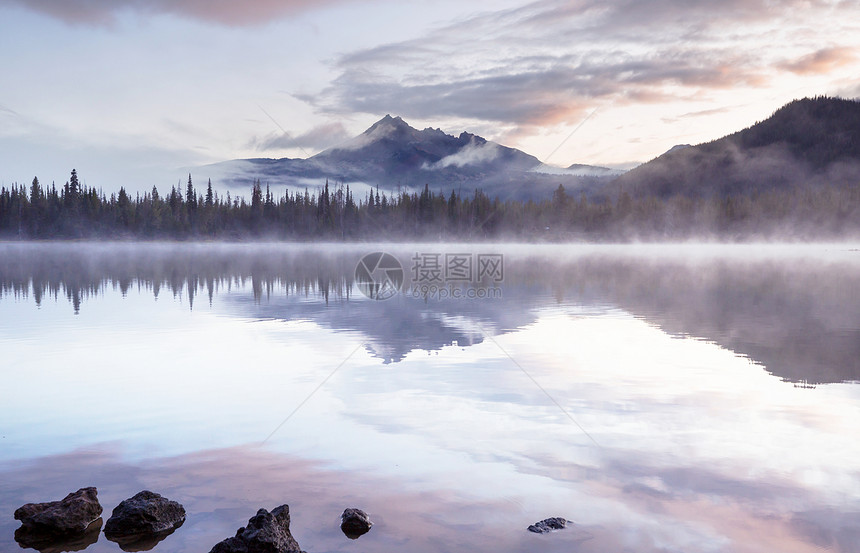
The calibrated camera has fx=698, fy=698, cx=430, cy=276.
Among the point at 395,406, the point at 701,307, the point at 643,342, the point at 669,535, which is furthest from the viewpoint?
the point at 701,307

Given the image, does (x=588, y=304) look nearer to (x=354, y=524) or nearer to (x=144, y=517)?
(x=354, y=524)

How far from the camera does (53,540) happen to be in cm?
841

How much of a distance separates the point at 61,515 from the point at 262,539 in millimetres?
2741

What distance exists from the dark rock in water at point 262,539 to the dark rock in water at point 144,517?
3.63 ft

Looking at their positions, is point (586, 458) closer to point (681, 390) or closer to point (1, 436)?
point (681, 390)

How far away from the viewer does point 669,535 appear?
8523mm

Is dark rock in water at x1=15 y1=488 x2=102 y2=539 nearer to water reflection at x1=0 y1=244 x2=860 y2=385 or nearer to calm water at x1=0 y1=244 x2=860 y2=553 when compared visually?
calm water at x1=0 y1=244 x2=860 y2=553

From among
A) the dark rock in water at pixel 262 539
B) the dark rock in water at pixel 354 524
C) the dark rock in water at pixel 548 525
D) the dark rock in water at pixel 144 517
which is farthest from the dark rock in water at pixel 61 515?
the dark rock in water at pixel 548 525

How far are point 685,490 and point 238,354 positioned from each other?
1460 centimetres

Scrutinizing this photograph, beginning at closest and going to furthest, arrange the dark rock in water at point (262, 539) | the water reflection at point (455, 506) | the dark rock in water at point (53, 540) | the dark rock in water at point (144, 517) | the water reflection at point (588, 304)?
the dark rock in water at point (262, 539) < the dark rock in water at point (53, 540) < the water reflection at point (455, 506) < the dark rock in water at point (144, 517) < the water reflection at point (588, 304)

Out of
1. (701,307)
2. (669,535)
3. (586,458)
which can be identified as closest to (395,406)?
(586,458)

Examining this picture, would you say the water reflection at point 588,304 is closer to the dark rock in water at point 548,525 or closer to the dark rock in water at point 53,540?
the dark rock in water at point 548,525

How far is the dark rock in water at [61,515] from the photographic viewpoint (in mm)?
8469

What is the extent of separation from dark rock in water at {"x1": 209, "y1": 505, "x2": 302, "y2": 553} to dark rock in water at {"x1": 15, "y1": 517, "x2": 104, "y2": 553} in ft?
5.68
